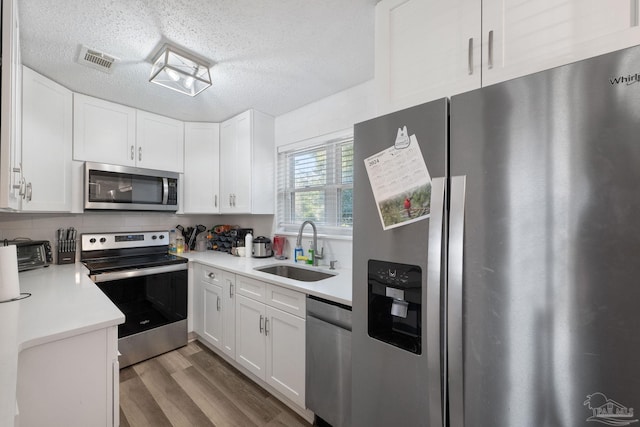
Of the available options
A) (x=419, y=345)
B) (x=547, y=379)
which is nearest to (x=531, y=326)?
(x=547, y=379)

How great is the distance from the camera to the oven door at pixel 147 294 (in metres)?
2.19

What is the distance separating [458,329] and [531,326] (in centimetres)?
19

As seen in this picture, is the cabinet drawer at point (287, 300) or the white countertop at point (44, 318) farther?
the cabinet drawer at point (287, 300)

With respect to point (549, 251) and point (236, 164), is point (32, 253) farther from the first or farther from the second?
point (549, 251)

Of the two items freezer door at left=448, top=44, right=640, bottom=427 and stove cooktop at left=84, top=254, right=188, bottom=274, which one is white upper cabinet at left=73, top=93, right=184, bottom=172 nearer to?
stove cooktop at left=84, top=254, right=188, bottom=274

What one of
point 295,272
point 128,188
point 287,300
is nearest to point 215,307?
point 295,272

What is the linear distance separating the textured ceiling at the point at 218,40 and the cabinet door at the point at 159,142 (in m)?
0.39

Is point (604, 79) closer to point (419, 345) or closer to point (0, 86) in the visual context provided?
point (419, 345)

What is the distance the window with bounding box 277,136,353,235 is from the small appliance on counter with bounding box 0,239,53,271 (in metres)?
1.93

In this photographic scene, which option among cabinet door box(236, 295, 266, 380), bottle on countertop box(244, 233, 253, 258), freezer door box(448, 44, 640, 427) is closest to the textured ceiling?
freezer door box(448, 44, 640, 427)

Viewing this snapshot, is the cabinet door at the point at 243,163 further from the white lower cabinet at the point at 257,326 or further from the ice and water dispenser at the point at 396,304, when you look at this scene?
the ice and water dispenser at the point at 396,304

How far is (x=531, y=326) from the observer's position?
28.5 inches

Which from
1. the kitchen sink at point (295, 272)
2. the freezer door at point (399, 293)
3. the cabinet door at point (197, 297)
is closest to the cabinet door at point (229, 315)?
the kitchen sink at point (295, 272)

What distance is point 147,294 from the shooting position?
2365 mm
